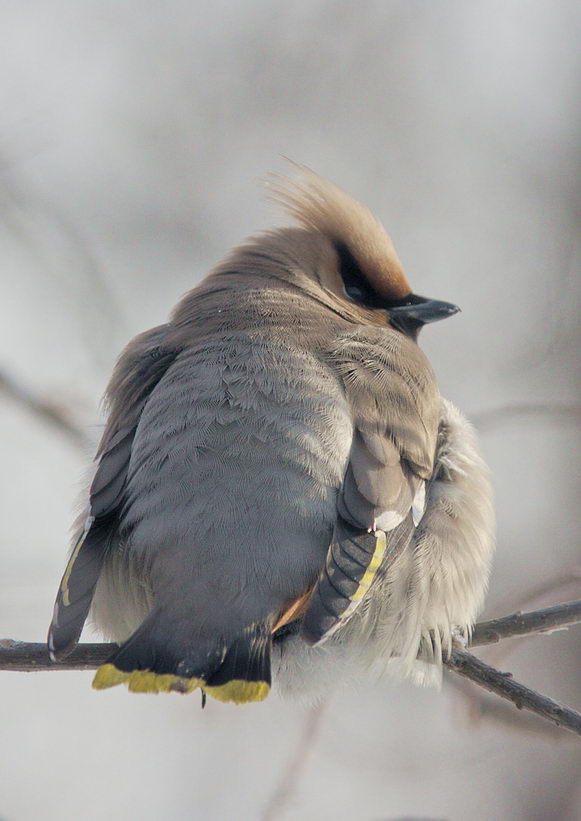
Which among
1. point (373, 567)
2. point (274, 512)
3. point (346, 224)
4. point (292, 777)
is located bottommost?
point (292, 777)

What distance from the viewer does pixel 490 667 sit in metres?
3.39

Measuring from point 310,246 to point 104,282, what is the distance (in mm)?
1302

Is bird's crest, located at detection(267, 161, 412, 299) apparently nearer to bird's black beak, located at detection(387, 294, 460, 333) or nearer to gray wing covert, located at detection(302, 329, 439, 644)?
bird's black beak, located at detection(387, 294, 460, 333)

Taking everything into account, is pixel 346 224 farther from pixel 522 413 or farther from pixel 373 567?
pixel 373 567

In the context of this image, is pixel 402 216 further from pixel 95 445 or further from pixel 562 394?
pixel 95 445

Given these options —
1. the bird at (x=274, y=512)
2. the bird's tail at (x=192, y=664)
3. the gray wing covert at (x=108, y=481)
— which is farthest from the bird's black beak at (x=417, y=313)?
the bird's tail at (x=192, y=664)

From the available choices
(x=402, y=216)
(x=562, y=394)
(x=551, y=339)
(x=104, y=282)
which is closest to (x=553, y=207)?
(x=402, y=216)

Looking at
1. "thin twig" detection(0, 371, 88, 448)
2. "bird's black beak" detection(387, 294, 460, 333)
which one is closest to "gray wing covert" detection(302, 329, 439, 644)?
"bird's black beak" detection(387, 294, 460, 333)

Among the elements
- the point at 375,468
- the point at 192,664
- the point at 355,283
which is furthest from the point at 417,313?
the point at 192,664

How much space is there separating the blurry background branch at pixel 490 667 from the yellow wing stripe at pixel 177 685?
0.34 meters

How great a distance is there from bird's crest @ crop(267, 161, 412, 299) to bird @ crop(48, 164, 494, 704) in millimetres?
467

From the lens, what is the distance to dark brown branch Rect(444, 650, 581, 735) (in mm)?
3107

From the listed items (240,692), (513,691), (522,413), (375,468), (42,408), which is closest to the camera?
(240,692)

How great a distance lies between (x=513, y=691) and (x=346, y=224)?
224 cm
